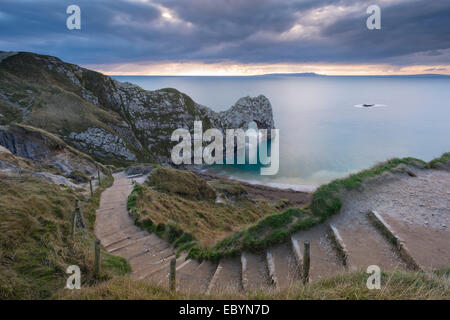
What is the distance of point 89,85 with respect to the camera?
248 feet

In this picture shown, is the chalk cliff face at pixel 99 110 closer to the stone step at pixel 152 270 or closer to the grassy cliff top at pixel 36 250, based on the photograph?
the grassy cliff top at pixel 36 250

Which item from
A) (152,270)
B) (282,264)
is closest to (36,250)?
(152,270)

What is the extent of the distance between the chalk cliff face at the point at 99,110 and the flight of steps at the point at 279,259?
1793 inches

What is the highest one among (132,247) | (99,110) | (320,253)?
(99,110)

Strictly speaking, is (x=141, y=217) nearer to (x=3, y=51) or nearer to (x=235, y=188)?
(x=235, y=188)

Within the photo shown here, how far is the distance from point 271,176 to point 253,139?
36.4 metres

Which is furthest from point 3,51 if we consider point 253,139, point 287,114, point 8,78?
point 287,114

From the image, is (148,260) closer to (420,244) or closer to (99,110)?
(420,244)

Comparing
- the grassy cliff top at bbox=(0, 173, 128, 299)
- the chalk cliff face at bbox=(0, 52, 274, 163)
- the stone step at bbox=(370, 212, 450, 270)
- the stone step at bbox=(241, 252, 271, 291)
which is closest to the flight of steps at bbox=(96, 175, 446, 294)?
the stone step at bbox=(241, 252, 271, 291)

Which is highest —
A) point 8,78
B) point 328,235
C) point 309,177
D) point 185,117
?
point 8,78

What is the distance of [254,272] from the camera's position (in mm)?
8594

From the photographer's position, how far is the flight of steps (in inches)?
307

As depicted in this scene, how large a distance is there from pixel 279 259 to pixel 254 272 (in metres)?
1.04

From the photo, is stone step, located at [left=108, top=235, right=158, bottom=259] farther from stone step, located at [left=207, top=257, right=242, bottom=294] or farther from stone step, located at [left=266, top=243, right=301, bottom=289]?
stone step, located at [left=266, top=243, right=301, bottom=289]
